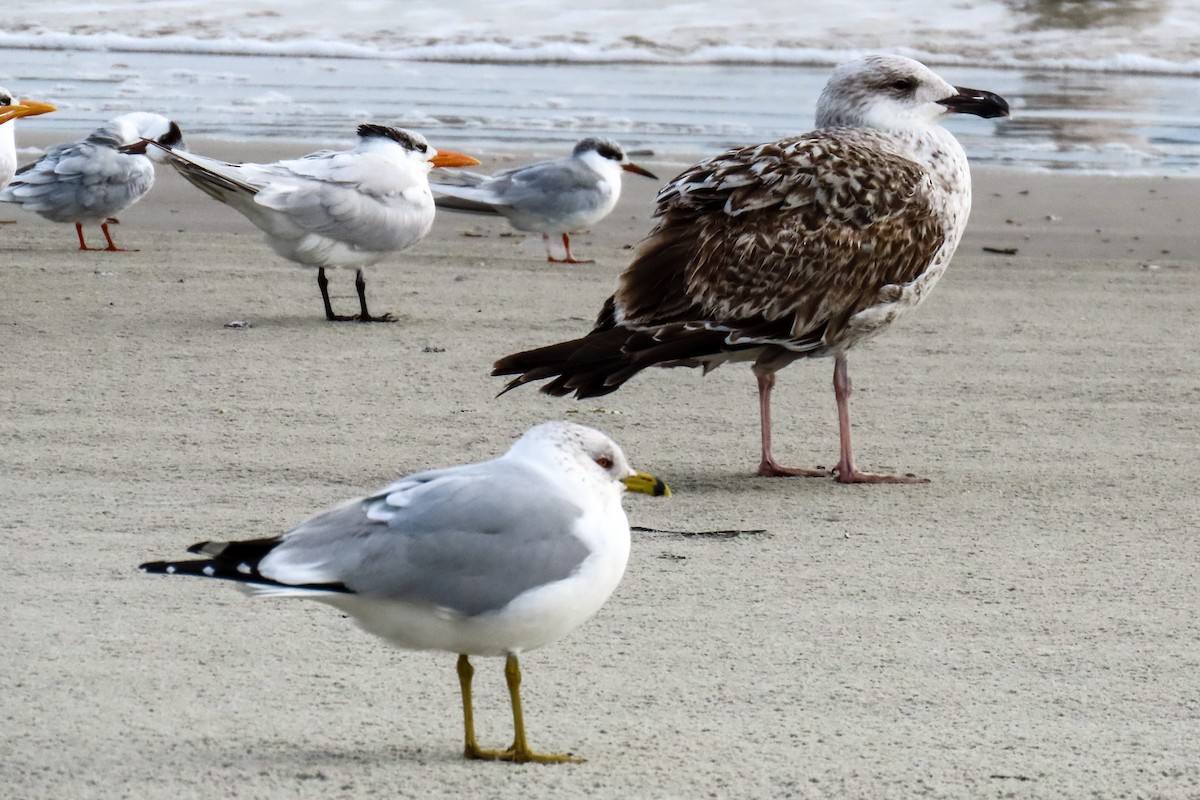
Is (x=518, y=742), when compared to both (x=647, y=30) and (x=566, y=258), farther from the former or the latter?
(x=647, y=30)

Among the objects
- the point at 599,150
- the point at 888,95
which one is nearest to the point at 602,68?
the point at 599,150

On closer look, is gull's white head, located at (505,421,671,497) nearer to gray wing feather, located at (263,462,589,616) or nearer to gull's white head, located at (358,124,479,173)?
gray wing feather, located at (263,462,589,616)

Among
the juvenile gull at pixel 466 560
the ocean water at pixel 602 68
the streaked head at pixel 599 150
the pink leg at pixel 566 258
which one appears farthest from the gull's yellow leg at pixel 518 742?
the ocean water at pixel 602 68

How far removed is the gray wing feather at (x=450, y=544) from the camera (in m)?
3.09

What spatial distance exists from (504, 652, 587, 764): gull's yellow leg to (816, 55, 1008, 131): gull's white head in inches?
141

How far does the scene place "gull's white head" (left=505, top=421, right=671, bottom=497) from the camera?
3.31 meters

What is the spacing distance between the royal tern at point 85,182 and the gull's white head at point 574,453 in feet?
24.3

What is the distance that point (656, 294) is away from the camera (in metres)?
5.82

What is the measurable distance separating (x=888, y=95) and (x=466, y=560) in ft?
12.3

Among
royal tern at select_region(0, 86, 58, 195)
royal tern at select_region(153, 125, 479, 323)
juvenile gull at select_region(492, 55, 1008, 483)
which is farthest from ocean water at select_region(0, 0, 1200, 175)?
juvenile gull at select_region(492, 55, 1008, 483)

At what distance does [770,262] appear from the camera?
18.9 feet

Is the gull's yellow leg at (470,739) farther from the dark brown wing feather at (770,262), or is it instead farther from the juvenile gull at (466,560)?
the dark brown wing feather at (770,262)

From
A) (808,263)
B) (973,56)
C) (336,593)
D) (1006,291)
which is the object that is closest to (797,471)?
(808,263)

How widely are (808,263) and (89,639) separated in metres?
2.87
